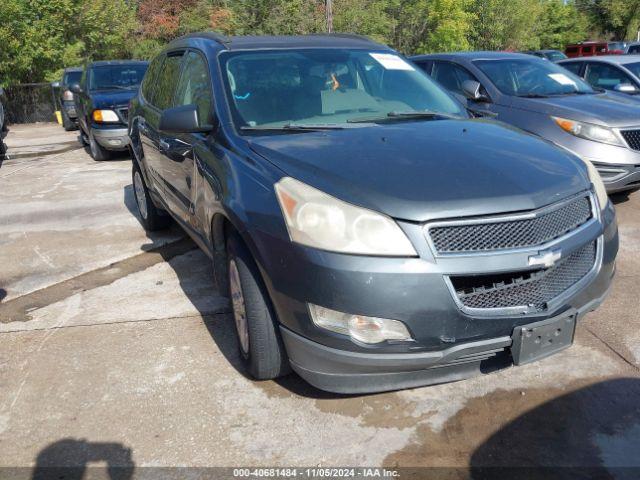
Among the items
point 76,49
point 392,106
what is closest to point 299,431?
point 392,106

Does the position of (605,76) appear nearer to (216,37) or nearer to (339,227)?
(216,37)

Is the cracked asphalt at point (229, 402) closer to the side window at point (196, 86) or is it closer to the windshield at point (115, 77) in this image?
the side window at point (196, 86)

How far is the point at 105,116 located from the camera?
10352 millimetres

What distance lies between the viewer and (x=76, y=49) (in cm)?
2136

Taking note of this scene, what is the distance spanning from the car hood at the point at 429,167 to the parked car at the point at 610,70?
6543 mm

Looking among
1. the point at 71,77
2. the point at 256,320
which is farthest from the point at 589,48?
the point at 256,320

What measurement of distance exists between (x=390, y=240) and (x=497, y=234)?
45 cm

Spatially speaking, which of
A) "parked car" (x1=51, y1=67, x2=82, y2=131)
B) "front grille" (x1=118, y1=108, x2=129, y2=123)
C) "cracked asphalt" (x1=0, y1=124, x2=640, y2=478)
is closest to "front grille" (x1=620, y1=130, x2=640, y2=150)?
"cracked asphalt" (x1=0, y1=124, x2=640, y2=478)

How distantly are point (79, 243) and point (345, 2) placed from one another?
96.4ft

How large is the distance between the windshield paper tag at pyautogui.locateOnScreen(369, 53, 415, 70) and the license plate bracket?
7.42 ft

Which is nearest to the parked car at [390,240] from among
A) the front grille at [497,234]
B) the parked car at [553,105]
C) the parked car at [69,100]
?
the front grille at [497,234]

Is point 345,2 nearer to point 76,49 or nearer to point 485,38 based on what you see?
point 485,38

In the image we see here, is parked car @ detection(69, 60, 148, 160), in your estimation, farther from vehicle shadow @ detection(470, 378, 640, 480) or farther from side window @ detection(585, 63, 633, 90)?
vehicle shadow @ detection(470, 378, 640, 480)

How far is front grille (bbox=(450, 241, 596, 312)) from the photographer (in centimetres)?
247
